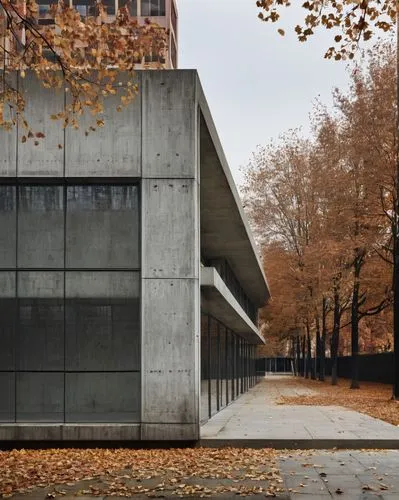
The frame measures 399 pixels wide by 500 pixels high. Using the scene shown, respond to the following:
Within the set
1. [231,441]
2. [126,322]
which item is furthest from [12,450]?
[231,441]

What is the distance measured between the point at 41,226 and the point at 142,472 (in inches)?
202

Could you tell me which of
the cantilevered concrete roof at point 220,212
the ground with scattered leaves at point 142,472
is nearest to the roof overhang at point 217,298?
the cantilevered concrete roof at point 220,212

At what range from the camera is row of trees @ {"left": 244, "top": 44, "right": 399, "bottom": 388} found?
→ 28.1m

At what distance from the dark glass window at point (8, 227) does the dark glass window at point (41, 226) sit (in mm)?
105

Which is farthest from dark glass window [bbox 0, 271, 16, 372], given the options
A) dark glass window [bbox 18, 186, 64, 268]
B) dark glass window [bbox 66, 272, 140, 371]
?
dark glass window [bbox 66, 272, 140, 371]

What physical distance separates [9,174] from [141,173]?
230cm

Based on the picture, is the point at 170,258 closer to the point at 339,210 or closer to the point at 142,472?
the point at 142,472

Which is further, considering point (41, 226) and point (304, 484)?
point (41, 226)

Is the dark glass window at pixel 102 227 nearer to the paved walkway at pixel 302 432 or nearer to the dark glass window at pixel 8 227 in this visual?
the dark glass window at pixel 8 227

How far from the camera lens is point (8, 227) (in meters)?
13.7

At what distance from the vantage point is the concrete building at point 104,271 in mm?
13336

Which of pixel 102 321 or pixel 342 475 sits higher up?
pixel 102 321

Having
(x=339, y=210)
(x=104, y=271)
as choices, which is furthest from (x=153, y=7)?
(x=104, y=271)

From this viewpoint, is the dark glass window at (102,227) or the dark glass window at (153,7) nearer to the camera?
the dark glass window at (102,227)
